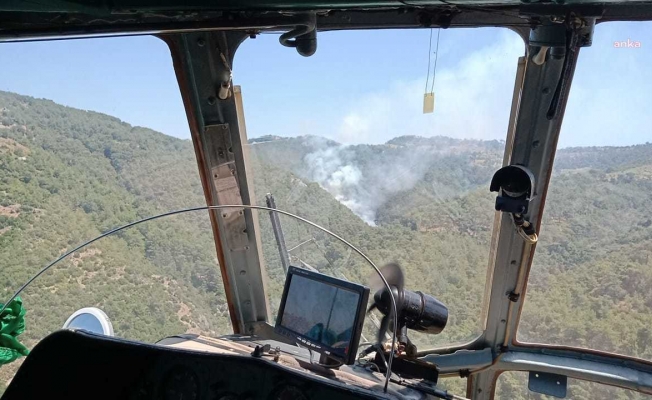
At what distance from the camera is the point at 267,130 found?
278 cm

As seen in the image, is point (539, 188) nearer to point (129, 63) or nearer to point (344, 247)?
point (344, 247)

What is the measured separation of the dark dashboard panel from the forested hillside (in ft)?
3.61

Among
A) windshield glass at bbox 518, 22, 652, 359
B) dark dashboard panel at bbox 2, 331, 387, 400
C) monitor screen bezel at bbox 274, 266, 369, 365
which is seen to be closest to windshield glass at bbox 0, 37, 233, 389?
monitor screen bezel at bbox 274, 266, 369, 365

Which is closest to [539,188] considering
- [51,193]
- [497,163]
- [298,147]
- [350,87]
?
[497,163]

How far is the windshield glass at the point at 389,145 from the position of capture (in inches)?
99.3

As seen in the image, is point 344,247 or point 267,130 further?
point 344,247

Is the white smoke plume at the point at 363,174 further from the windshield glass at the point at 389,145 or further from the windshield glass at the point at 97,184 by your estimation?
the windshield glass at the point at 97,184

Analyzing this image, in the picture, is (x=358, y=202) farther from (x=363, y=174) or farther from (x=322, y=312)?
(x=322, y=312)

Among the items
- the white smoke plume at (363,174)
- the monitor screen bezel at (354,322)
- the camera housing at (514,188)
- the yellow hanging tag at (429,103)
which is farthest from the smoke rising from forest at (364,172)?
the monitor screen bezel at (354,322)

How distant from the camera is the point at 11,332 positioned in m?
2.58

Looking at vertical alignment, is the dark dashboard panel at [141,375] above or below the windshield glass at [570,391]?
below

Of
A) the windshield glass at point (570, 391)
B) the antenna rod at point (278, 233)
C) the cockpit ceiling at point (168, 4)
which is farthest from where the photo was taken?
the windshield glass at point (570, 391)

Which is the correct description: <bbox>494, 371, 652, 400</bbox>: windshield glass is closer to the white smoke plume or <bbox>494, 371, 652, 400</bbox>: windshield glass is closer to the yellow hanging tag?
the white smoke plume

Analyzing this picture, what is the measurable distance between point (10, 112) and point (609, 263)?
3.10 metres
